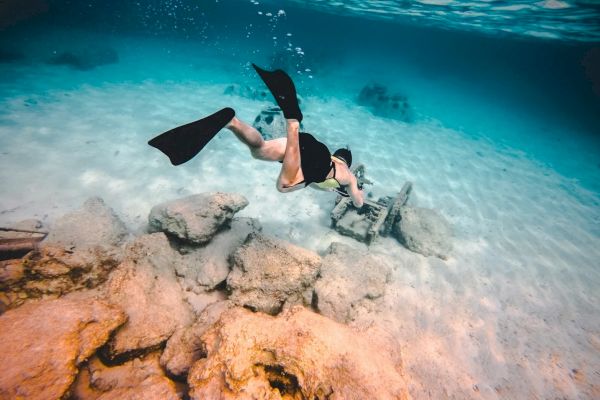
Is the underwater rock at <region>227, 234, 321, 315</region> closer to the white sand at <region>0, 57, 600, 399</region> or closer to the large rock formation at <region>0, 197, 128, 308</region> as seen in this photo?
the white sand at <region>0, 57, 600, 399</region>

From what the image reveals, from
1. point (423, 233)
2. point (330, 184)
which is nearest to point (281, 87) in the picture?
point (330, 184)

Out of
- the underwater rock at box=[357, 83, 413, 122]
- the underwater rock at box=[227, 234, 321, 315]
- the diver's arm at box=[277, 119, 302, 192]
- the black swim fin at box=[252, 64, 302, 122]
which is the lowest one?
the underwater rock at box=[357, 83, 413, 122]

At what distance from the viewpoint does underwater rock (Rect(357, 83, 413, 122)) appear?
20109mm

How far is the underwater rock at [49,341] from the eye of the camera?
2.18m

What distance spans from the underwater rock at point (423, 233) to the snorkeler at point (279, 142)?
322cm

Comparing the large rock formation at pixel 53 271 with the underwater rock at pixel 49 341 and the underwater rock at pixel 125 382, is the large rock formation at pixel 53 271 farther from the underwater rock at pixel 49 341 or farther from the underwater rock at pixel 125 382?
the underwater rock at pixel 125 382

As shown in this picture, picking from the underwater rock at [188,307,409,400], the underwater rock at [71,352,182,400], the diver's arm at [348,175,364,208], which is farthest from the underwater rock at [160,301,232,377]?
the diver's arm at [348,175,364,208]

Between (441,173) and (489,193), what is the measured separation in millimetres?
1907

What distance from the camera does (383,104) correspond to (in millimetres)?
21000

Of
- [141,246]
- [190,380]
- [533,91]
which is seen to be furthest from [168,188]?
[533,91]

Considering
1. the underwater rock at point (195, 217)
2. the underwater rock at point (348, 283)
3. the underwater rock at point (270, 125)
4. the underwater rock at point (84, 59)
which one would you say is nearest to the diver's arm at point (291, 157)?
the underwater rock at point (195, 217)

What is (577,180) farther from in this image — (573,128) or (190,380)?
(573,128)

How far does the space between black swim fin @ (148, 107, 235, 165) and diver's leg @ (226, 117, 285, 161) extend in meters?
0.21

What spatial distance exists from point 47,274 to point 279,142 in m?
3.38
